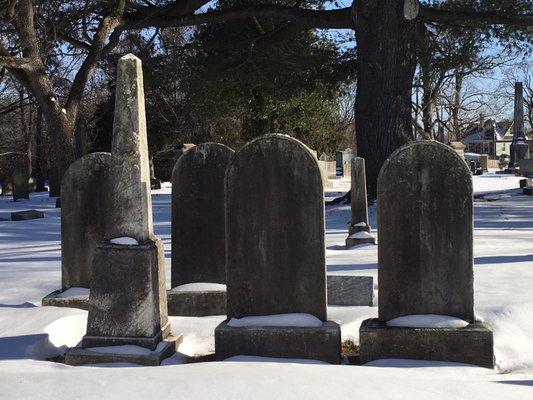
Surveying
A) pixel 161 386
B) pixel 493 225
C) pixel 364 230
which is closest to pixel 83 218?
pixel 161 386

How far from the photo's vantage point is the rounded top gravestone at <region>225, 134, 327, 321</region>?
4371 mm

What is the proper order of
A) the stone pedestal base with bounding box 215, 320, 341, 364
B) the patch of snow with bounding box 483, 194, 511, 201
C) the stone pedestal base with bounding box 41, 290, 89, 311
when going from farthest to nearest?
the patch of snow with bounding box 483, 194, 511, 201 → the stone pedestal base with bounding box 41, 290, 89, 311 → the stone pedestal base with bounding box 215, 320, 341, 364

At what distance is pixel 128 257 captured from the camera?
13.7 ft

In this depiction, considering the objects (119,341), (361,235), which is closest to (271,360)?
(119,341)

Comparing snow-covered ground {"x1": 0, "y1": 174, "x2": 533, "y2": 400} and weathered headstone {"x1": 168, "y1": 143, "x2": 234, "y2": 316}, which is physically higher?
weathered headstone {"x1": 168, "y1": 143, "x2": 234, "y2": 316}

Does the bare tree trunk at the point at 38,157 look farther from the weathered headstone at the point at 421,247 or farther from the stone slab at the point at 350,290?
the weathered headstone at the point at 421,247

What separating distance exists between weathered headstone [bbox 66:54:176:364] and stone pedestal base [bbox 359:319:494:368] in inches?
55.0

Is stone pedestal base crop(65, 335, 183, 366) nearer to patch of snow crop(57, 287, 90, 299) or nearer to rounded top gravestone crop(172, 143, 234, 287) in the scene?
patch of snow crop(57, 287, 90, 299)

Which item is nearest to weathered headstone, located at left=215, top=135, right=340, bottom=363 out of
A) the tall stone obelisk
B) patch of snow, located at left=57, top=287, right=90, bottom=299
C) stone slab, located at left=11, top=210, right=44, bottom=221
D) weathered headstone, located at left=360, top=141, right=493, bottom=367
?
weathered headstone, located at left=360, top=141, right=493, bottom=367

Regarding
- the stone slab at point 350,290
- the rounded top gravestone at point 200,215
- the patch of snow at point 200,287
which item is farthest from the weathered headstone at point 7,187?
the stone slab at point 350,290

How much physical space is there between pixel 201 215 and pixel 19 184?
18.2 meters

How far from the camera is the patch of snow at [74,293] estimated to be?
5671 millimetres

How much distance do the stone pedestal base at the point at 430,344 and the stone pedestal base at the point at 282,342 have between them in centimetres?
23

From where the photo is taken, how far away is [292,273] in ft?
14.5
